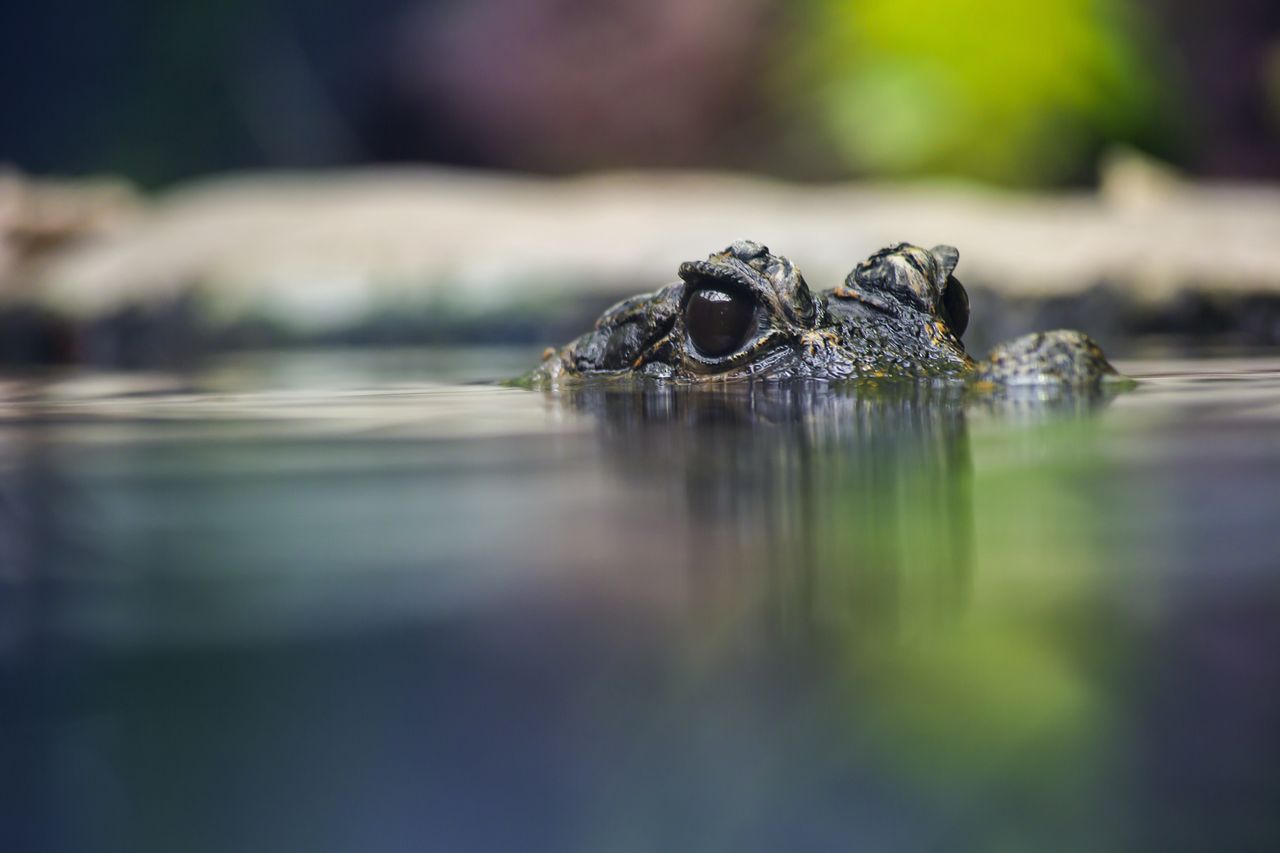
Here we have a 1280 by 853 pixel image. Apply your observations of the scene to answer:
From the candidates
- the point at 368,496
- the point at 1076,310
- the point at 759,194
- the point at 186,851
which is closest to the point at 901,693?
the point at 186,851

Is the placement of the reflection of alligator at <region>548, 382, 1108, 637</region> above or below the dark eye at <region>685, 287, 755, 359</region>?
below

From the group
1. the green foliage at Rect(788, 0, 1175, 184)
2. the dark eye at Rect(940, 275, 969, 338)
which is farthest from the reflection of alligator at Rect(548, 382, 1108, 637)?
the green foliage at Rect(788, 0, 1175, 184)

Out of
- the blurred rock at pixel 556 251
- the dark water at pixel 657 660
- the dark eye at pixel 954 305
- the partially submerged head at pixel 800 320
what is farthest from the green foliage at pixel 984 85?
the dark water at pixel 657 660

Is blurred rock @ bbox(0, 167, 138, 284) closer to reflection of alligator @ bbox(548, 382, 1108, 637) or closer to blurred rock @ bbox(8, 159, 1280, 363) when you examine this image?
blurred rock @ bbox(8, 159, 1280, 363)

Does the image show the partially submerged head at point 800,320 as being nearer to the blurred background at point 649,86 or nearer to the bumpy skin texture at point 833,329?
the bumpy skin texture at point 833,329

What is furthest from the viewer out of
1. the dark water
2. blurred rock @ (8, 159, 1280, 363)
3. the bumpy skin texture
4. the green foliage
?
the green foliage

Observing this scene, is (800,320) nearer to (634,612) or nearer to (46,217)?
(634,612)
